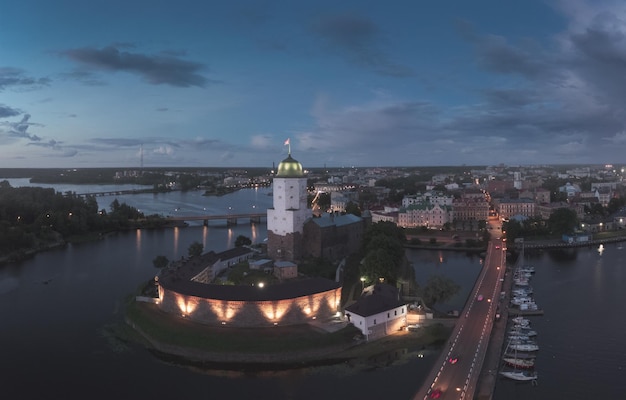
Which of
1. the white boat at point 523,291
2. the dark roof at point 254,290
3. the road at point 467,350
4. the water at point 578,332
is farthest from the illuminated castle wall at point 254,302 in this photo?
the white boat at point 523,291

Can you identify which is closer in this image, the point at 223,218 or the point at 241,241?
the point at 241,241

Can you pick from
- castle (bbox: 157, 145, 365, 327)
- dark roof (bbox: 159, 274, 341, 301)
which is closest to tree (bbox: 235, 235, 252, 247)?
castle (bbox: 157, 145, 365, 327)

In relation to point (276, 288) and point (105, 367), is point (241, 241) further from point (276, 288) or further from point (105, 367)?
point (105, 367)

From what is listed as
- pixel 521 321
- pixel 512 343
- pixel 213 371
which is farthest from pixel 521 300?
pixel 213 371

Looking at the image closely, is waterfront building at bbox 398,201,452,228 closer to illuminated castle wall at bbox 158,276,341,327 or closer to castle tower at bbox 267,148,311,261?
castle tower at bbox 267,148,311,261

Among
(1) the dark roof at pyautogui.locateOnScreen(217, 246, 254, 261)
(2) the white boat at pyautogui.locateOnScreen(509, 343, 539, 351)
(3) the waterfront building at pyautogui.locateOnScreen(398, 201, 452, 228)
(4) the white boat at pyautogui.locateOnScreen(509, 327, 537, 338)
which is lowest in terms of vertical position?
(2) the white boat at pyautogui.locateOnScreen(509, 343, 539, 351)

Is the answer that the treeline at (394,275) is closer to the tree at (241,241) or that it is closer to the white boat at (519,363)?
the white boat at (519,363)
